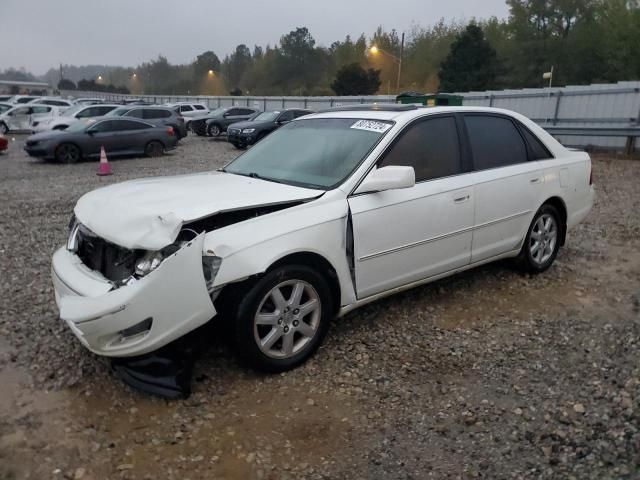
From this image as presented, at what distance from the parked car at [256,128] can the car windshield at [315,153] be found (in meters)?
14.1

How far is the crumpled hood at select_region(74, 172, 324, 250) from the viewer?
2973 millimetres

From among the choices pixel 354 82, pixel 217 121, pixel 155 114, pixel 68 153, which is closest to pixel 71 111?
pixel 155 114

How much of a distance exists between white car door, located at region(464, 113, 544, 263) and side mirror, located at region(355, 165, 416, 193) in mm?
992

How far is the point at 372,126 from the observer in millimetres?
4043

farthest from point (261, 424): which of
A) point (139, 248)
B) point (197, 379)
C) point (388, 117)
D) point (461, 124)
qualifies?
point (461, 124)

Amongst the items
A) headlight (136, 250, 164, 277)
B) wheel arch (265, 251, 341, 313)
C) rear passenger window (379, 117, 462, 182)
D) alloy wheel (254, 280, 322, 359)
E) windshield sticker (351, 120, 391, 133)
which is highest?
windshield sticker (351, 120, 391, 133)

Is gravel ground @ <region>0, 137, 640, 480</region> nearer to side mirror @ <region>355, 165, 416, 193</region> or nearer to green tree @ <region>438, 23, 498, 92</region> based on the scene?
side mirror @ <region>355, 165, 416, 193</region>

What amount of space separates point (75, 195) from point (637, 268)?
8905 mm

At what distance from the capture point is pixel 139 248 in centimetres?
293

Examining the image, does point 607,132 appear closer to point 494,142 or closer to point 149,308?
point 494,142

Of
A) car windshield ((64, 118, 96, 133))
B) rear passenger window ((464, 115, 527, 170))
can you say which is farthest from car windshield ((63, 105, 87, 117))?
rear passenger window ((464, 115, 527, 170))

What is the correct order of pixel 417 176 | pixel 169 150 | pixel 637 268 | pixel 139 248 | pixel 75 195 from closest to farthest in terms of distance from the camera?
pixel 139 248, pixel 417 176, pixel 637 268, pixel 75 195, pixel 169 150

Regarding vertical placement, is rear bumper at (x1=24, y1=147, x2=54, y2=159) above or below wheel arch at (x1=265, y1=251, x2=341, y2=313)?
below

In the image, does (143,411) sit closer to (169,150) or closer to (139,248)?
(139,248)
